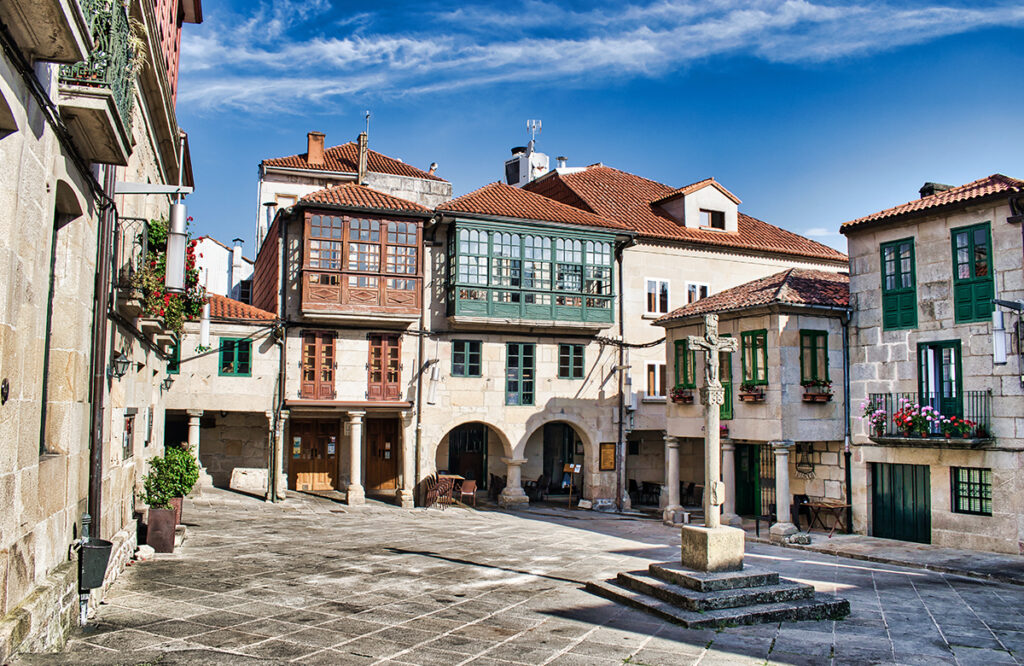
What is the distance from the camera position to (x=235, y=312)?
79.7 ft

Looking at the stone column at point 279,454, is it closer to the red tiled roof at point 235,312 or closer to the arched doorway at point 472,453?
the red tiled roof at point 235,312

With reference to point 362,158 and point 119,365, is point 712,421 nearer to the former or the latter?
point 119,365

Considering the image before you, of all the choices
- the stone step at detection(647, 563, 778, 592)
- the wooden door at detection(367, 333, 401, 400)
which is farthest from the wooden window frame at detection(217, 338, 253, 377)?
the stone step at detection(647, 563, 778, 592)

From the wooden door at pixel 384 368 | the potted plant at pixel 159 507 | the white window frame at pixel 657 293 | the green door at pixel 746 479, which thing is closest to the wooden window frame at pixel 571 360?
the white window frame at pixel 657 293

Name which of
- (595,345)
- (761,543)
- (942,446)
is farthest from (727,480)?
(595,345)

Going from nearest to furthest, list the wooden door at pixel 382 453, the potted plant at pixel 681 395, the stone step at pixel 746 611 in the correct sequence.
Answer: the stone step at pixel 746 611, the potted plant at pixel 681 395, the wooden door at pixel 382 453

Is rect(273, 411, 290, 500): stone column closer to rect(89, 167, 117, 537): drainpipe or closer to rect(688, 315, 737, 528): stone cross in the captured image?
rect(89, 167, 117, 537): drainpipe

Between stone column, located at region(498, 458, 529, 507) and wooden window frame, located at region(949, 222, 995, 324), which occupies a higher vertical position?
wooden window frame, located at region(949, 222, 995, 324)

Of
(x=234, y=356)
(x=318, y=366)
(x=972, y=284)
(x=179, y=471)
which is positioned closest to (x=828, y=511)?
(x=972, y=284)

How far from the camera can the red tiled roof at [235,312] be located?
2391 centimetres

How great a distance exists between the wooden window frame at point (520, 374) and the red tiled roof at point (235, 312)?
24.3 feet

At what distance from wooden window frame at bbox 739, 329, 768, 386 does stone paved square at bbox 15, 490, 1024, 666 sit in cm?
478

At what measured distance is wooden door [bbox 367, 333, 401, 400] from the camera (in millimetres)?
25094

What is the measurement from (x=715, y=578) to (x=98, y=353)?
8.26m
